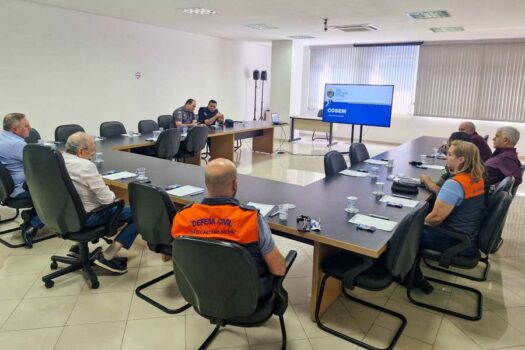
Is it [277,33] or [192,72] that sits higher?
[277,33]

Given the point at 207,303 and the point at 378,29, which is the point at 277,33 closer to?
the point at 378,29

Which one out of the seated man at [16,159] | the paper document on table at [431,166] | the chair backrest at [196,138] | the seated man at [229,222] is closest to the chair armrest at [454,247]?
the seated man at [229,222]

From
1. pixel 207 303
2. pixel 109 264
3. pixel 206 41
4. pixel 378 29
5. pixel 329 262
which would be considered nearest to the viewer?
pixel 207 303

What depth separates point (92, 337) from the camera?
2326 millimetres

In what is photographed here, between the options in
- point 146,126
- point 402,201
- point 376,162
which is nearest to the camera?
point 402,201

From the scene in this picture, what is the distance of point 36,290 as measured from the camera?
282cm

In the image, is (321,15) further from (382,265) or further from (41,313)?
(41,313)

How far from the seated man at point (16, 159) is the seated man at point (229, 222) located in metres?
2.38

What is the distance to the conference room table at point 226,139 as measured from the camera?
5375 millimetres

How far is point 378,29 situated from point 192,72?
13.9 feet

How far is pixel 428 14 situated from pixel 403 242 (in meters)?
5.32

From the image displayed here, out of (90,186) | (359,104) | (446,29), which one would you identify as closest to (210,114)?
(359,104)

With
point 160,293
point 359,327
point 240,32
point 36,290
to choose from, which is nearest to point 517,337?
point 359,327

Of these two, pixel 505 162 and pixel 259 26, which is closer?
pixel 505 162
